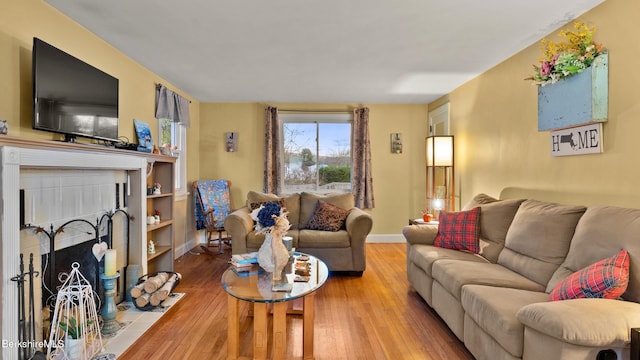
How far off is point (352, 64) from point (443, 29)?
1.08m

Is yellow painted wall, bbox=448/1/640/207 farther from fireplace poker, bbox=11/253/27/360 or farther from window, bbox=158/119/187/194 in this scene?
window, bbox=158/119/187/194

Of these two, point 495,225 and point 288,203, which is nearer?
point 495,225

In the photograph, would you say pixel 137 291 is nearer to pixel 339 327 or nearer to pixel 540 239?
pixel 339 327

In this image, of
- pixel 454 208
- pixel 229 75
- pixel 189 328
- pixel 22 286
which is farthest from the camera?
pixel 454 208

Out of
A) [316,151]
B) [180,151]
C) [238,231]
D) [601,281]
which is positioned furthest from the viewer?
[316,151]

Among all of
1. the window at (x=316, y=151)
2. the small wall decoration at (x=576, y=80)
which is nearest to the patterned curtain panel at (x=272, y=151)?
the window at (x=316, y=151)

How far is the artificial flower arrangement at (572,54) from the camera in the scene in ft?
7.43

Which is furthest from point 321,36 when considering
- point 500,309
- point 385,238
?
point 385,238

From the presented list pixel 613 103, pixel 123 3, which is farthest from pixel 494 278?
pixel 123 3

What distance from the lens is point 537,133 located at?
2.96 m

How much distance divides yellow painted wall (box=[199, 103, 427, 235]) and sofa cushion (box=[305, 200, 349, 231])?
1566 mm

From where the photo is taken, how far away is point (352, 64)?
3.57m

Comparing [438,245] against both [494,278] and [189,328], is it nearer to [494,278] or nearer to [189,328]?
[494,278]

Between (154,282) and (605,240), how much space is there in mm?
3386
